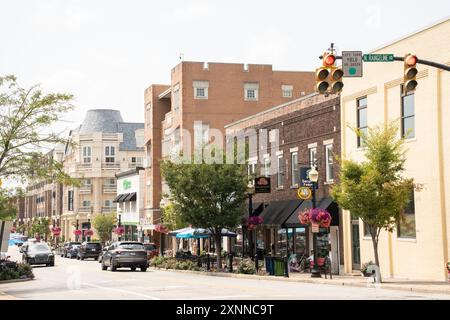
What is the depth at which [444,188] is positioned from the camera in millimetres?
27016

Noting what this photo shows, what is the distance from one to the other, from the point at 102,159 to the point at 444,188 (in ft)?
264

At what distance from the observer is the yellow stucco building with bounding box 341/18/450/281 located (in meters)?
27.0

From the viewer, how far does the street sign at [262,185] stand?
39094 mm

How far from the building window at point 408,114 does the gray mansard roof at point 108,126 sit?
77.8 meters

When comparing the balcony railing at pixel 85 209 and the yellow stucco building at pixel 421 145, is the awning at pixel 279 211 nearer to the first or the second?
the yellow stucco building at pixel 421 145

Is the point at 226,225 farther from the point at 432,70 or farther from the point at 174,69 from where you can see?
the point at 174,69

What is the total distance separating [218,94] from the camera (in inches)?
2376

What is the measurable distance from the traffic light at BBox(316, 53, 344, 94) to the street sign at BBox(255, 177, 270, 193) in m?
22.2

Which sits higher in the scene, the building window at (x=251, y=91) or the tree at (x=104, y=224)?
the building window at (x=251, y=91)

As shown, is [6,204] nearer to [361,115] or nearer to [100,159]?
[361,115]

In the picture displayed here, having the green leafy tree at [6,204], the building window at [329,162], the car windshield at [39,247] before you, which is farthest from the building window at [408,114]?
the car windshield at [39,247]

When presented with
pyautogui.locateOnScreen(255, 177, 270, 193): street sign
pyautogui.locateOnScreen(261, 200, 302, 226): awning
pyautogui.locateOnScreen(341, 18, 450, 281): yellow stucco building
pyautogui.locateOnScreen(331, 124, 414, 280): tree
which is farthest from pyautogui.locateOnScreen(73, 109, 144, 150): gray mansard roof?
pyautogui.locateOnScreen(331, 124, 414, 280): tree
